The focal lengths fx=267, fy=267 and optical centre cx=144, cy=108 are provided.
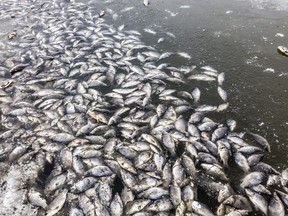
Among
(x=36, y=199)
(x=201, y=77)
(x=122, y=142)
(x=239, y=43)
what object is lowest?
(x=36, y=199)

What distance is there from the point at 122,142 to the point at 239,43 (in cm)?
422

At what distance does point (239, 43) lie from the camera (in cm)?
680

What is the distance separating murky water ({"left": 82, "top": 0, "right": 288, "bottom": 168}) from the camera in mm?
4824

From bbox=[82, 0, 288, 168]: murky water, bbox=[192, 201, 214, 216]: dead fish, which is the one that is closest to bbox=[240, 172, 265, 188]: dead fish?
bbox=[82, 0, 288, 168]: murky water

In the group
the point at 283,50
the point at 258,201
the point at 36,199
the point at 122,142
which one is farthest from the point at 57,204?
the point at 283,50

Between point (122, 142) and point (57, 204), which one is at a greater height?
point (122, 142)

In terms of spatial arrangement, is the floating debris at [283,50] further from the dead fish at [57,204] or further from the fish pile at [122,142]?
the dead fish at [57,204]

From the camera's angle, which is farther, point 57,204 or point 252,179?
point 252,179

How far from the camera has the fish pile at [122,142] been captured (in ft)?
12.2

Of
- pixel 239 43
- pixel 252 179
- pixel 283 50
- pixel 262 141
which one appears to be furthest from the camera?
pixel 239 43

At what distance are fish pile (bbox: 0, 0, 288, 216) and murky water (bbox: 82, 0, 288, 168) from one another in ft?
1.01

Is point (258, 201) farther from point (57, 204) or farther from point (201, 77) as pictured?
point (201, 77)

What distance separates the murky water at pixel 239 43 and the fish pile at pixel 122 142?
0.31 metres

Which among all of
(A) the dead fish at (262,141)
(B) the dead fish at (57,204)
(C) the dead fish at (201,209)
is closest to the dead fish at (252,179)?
(A) the dead fish at (262,141)
